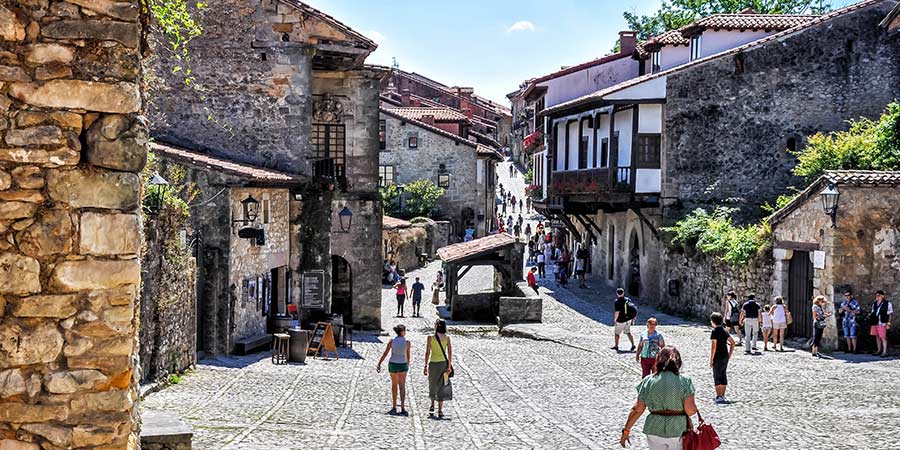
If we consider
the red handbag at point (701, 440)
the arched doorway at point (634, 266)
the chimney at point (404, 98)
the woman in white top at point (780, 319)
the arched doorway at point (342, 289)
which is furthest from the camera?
the chimney at point (404, 98)

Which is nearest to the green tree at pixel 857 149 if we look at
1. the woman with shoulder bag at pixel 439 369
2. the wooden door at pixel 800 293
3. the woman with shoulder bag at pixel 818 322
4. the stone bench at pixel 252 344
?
the wooden door at pixel 800 293

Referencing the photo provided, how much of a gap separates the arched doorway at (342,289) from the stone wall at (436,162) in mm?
28410

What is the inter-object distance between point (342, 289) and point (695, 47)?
14.9 metres

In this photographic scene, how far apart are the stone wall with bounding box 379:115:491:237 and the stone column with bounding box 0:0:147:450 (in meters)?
53.2

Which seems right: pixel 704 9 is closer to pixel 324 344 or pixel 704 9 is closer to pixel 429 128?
pixel 429 128

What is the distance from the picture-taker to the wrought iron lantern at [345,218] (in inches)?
1191

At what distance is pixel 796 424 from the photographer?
1438 centimetres

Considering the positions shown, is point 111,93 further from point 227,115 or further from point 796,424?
point 227,115

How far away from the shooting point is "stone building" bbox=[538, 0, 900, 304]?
1291 inches

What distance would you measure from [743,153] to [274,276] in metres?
14.9

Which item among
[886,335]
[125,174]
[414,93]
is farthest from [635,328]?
[414,93]

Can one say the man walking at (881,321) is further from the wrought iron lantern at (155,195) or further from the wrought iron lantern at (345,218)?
the wrought iron lantern at (345,218)

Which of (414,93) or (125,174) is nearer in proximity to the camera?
(125,174)

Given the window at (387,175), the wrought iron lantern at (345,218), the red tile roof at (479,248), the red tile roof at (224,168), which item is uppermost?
the window at (387,175)
